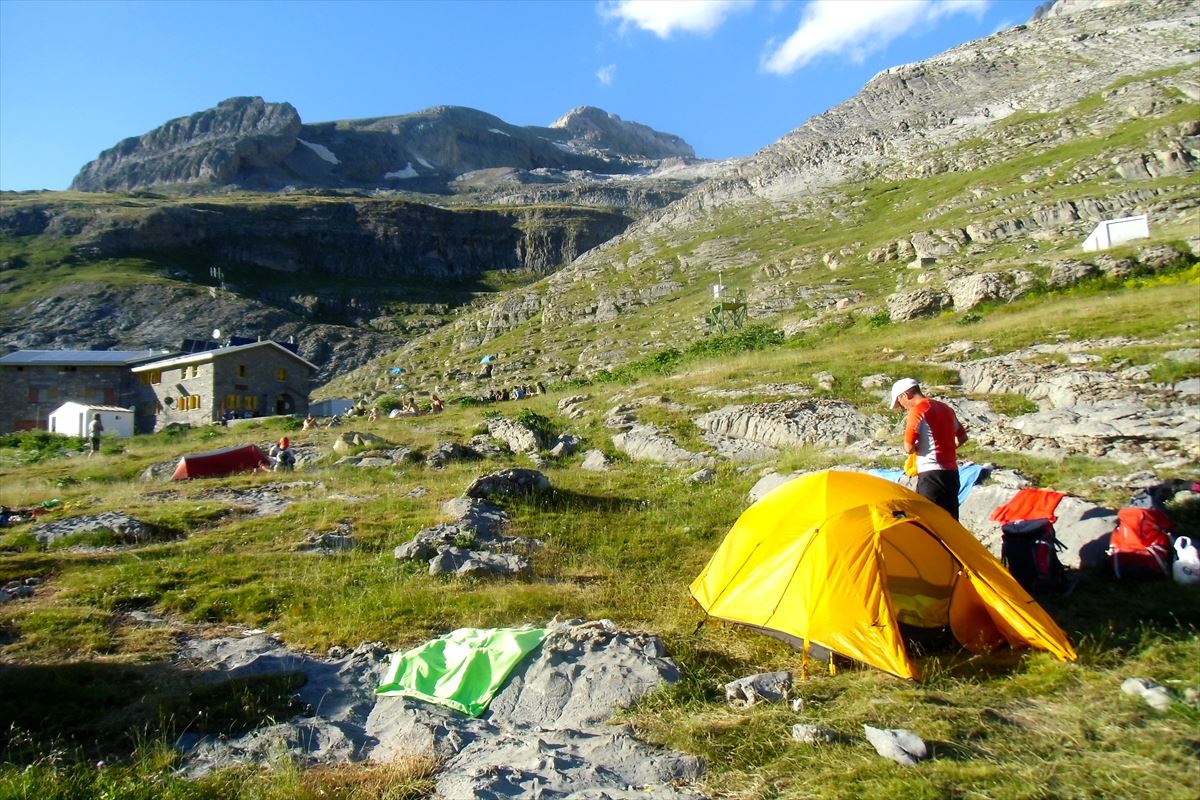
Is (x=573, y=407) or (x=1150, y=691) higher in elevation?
(x=573, y=407)

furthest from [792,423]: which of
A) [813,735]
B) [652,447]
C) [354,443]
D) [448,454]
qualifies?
[354,443]

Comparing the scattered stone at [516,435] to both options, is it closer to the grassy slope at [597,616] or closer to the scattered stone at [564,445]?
the scattered stone at [564,445]

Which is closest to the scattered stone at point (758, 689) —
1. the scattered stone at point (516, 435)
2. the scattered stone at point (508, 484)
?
the scattered stone at point (508, 484)

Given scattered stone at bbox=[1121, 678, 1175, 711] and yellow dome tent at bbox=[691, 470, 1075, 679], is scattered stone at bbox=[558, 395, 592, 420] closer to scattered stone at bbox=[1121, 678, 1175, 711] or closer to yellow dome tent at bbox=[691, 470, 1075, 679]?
yellow dome tent at bbox=[691, 470, 1075, 679]

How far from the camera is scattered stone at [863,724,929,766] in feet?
16.1

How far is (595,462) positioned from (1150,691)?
14673 mm

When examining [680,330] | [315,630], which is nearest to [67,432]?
[680,330]

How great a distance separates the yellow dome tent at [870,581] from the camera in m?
6.69

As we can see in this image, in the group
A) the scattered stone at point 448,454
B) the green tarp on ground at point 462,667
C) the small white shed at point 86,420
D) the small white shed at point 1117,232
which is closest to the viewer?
the green tarp on ground at point 462,667

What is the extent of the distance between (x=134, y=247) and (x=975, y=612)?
135475 millimetres

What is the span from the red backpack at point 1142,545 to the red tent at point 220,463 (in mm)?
22431

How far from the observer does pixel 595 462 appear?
19484 mm

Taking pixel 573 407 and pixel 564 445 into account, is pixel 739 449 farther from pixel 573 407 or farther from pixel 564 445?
pixel 573 407

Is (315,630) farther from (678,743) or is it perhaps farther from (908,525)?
(908,525)
